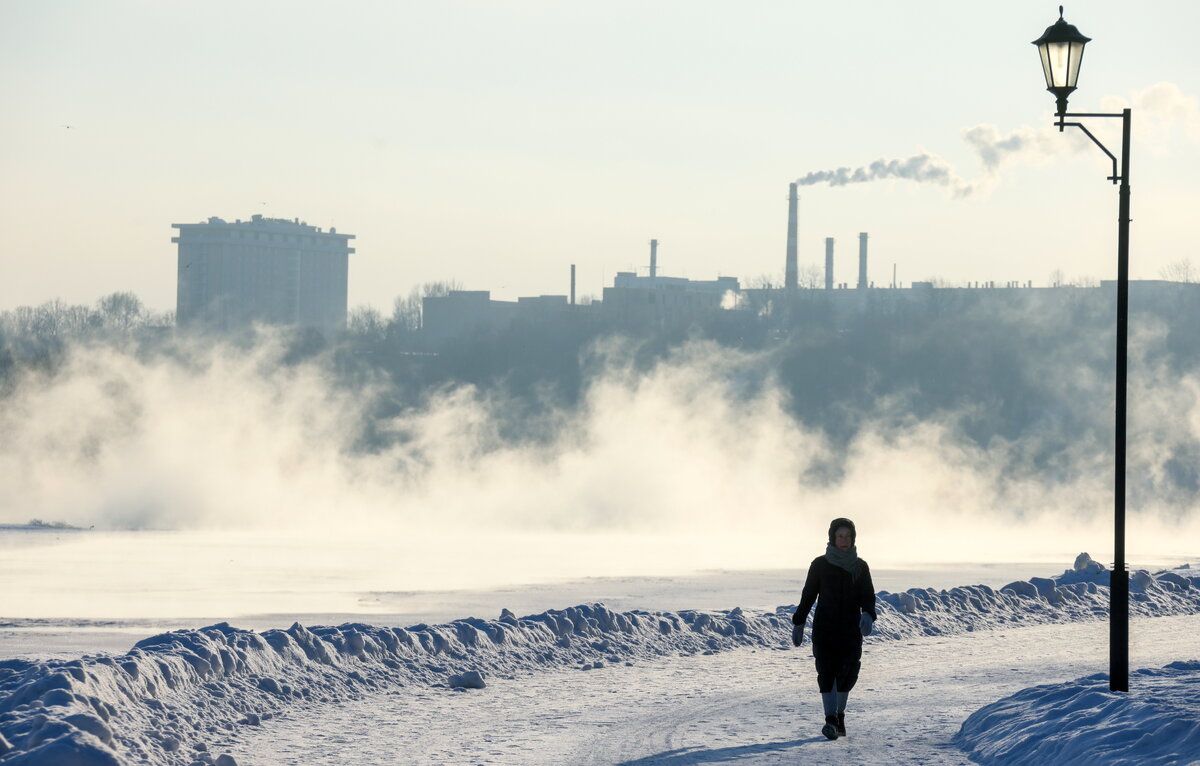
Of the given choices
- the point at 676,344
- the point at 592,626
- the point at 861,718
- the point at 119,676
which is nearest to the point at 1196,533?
the point at 592,626

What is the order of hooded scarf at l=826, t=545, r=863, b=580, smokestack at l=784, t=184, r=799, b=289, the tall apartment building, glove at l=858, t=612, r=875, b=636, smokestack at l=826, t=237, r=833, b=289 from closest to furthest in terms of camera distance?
glove at l=858, t=612, r=875, b=636 < hooded scarf at l=826, t=545, r=863, b=580 < smokestack at l=784, t=184, r=799, b=289 < smokestack at l=826, t=237, r=833, b=289 < the tall apartment building

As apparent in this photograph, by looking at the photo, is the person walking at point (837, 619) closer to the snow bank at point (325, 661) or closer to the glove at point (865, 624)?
the glove at point (865, 624)

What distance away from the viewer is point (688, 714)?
43.5 ft

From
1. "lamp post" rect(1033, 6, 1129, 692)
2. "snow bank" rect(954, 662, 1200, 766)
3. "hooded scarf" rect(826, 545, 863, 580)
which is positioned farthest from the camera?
"lamp post" rect(1033, 6, 1129, 692)

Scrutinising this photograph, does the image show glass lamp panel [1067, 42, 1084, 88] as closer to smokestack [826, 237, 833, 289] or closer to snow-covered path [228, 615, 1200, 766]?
snow-covered path [228, 615, 1200, 766]

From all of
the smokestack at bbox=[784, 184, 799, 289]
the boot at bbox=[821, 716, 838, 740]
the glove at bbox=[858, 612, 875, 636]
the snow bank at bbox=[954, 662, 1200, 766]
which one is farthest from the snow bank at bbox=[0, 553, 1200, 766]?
the smokestack at bbox=[784, 184, 799, 289]

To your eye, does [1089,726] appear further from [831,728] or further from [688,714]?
[688,714]

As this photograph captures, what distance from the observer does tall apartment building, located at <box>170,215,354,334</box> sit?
590 feet

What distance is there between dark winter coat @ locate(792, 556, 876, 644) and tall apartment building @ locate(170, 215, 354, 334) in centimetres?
16403

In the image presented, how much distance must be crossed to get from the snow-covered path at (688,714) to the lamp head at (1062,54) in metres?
5.39

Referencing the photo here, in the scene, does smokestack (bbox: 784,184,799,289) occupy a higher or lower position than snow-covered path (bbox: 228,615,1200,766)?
higher

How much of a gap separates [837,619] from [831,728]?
2.65 ft

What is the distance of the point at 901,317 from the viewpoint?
353 ft

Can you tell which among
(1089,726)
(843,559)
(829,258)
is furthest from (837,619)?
(829,258)
